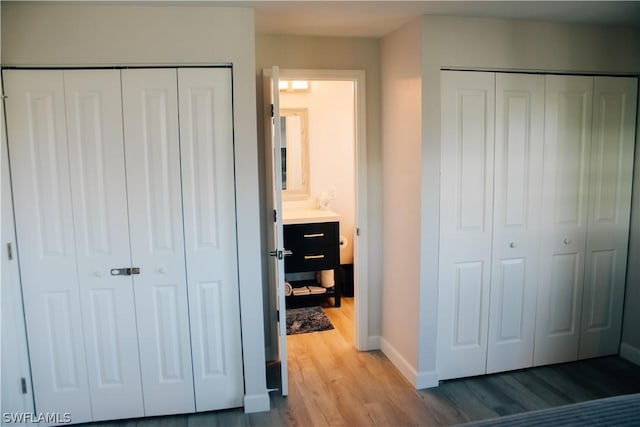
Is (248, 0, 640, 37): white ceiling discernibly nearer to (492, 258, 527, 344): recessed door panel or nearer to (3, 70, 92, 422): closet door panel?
(3, 70, 92, 422): closet door panel

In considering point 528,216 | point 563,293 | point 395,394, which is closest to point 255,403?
point 395,394

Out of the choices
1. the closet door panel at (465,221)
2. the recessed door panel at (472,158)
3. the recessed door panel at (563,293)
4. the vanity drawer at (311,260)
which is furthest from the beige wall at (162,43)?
the recessed door panel at (563,293)

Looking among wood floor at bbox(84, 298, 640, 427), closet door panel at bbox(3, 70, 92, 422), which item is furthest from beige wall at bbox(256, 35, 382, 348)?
closet door panel at bbox(3, 70, 92, 422)

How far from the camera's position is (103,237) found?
244 cm

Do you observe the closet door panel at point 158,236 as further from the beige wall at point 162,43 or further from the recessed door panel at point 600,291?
the recessed door panel at point 600,291

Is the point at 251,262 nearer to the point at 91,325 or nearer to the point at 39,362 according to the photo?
the point at 91,325

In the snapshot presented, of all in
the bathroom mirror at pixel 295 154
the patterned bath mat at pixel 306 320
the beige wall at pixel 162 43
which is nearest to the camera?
the beige wall at pixel 162 43

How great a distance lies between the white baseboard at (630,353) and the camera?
3145 mm

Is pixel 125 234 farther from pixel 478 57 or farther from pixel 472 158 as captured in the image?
pixel 478 57

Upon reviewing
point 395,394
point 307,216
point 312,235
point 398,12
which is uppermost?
point 398,12

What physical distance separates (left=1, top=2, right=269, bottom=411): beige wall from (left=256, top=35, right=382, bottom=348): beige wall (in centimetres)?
66

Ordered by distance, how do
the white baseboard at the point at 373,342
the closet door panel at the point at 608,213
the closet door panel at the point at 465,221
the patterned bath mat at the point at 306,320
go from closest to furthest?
1. the closet door panel at the point at 465,221
2. the closet door panel at the point at 608,213
3. the white baseboard at the point at 373,342
4. the patterned bath mat at the point at 306,320

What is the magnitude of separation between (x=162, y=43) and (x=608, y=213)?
10.2 feet

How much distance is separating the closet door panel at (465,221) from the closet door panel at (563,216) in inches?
17.5
